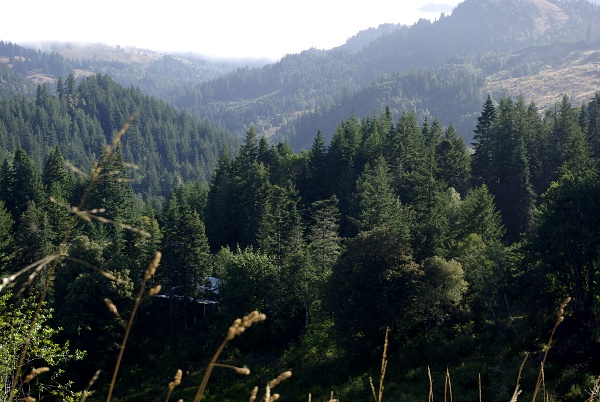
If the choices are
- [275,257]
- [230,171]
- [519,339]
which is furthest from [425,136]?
[519,339]

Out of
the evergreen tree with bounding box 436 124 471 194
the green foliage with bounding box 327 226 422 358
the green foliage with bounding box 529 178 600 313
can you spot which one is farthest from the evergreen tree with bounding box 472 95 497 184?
the green foliage with bounding box 529 178 600 313

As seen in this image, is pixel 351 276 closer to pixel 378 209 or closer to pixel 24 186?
pixel 378 209

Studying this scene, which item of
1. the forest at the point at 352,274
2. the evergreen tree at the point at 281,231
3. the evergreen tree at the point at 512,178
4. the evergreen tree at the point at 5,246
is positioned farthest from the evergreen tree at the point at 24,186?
the evergreen tree at the point at 512,178

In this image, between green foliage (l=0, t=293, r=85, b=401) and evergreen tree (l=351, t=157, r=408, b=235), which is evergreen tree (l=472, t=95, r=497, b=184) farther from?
green foliage (l=0, t=293, r=85, b=401)

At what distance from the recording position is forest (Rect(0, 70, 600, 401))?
25375mm

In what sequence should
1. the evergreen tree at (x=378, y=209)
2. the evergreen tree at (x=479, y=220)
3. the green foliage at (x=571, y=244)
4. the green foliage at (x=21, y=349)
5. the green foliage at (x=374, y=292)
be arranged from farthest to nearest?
the evergreen tree at (x=378, y=209) < the evergreen tree at (x=479, y=220) < the green foliage at (x=374, y=292) < the green foliage at (x=571, y=244) < the green foliage at (x=21, y=349)

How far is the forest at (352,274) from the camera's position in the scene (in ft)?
83.3

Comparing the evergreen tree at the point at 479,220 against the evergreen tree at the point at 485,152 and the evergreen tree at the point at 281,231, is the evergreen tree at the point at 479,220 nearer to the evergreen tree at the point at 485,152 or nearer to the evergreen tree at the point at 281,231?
the evergreen tree at the point at 281,231

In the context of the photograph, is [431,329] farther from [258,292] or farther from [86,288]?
[86,288]

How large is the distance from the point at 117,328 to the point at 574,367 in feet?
99.4

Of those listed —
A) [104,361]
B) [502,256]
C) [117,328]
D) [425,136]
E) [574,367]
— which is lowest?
[104,361]

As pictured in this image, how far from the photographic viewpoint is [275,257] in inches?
1671

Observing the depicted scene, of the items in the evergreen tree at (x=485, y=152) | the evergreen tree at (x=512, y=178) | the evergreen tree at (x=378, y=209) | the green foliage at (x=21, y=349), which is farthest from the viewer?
the evergreen tree at (x=485, y=152)

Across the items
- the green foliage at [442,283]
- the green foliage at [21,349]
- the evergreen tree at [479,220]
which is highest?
the green foliage at [21,349]
